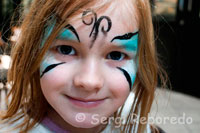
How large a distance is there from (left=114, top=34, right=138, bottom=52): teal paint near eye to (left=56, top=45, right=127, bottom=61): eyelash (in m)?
0.04

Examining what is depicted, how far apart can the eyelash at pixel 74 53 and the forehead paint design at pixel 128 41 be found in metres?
0.04

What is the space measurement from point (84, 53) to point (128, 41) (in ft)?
0.63

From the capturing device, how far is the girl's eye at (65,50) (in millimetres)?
1047

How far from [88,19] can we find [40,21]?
0.22 m

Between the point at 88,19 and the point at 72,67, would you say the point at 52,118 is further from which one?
the point at 88,19

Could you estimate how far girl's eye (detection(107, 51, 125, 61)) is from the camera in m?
1.08

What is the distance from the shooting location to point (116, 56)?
1.10 m

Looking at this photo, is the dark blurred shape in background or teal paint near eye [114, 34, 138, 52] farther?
the dark blurred shape in background

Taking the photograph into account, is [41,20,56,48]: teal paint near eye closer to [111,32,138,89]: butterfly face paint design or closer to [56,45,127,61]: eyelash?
[56,45,127,61]: eyelash

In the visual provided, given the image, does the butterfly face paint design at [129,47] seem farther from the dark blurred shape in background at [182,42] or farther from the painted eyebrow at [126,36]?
the dark blurred shape in background at [182,42]

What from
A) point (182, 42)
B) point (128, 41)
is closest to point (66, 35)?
point (128, 41)

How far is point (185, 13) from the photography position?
4379mm

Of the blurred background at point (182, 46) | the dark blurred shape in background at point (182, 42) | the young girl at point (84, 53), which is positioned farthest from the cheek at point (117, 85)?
the dark blurred shape in background at point (182, 42)

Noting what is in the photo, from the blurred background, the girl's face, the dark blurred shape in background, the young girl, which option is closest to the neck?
the young girl
